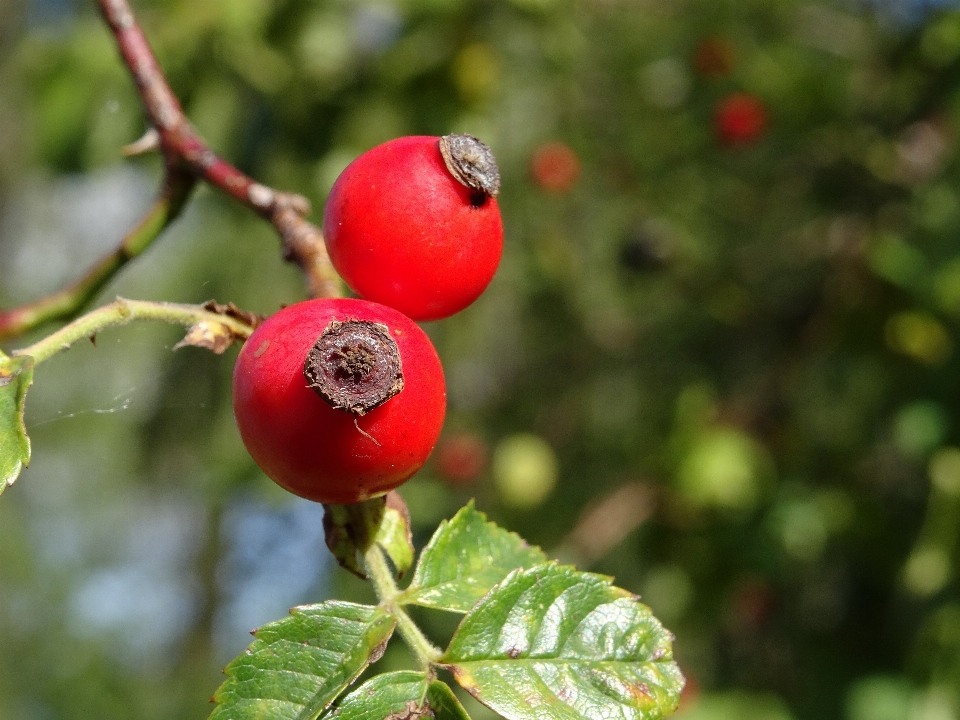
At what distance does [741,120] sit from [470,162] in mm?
3689

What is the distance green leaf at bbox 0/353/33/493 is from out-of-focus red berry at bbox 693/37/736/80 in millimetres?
4315

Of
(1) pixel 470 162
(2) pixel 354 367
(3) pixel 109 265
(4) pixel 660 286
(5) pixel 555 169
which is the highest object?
(1) pixel 470 162

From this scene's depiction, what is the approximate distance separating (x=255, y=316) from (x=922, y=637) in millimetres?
2671

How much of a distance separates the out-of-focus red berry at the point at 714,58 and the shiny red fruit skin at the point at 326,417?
4.12 metres

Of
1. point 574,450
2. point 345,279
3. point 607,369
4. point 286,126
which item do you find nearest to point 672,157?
point 607,369

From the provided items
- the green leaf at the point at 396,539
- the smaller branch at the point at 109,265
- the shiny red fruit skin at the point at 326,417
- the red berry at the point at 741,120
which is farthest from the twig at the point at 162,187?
the red berry at the point at 741,120

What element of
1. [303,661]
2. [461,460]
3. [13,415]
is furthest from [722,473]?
[13,415]

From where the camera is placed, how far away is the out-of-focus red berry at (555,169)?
496 centimetres

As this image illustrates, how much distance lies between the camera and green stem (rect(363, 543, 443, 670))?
1019 millimetres

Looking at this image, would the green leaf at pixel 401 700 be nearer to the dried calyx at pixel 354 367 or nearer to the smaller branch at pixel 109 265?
the dried calyx at pixel 354 367

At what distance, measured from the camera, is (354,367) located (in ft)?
2.93

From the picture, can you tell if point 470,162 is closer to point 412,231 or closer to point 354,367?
point 412,231

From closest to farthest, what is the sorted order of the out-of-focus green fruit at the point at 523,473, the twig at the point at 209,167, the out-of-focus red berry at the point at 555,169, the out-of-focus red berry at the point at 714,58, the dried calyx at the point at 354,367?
the dried calyx at the point at 354,367 < the twig at the point at 209,167 < the out-of-focus green fruit at the point at 523,473 < the out-of-focus red berry at the point at 714,58 < the out-of-focus red berry at the point at 555,169

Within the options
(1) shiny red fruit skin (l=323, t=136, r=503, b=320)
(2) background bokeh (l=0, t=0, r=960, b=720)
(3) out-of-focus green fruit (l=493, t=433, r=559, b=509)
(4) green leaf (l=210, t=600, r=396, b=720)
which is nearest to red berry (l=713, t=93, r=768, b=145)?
(2) background bokeh (l=0, t=0, r=960, b=720)
